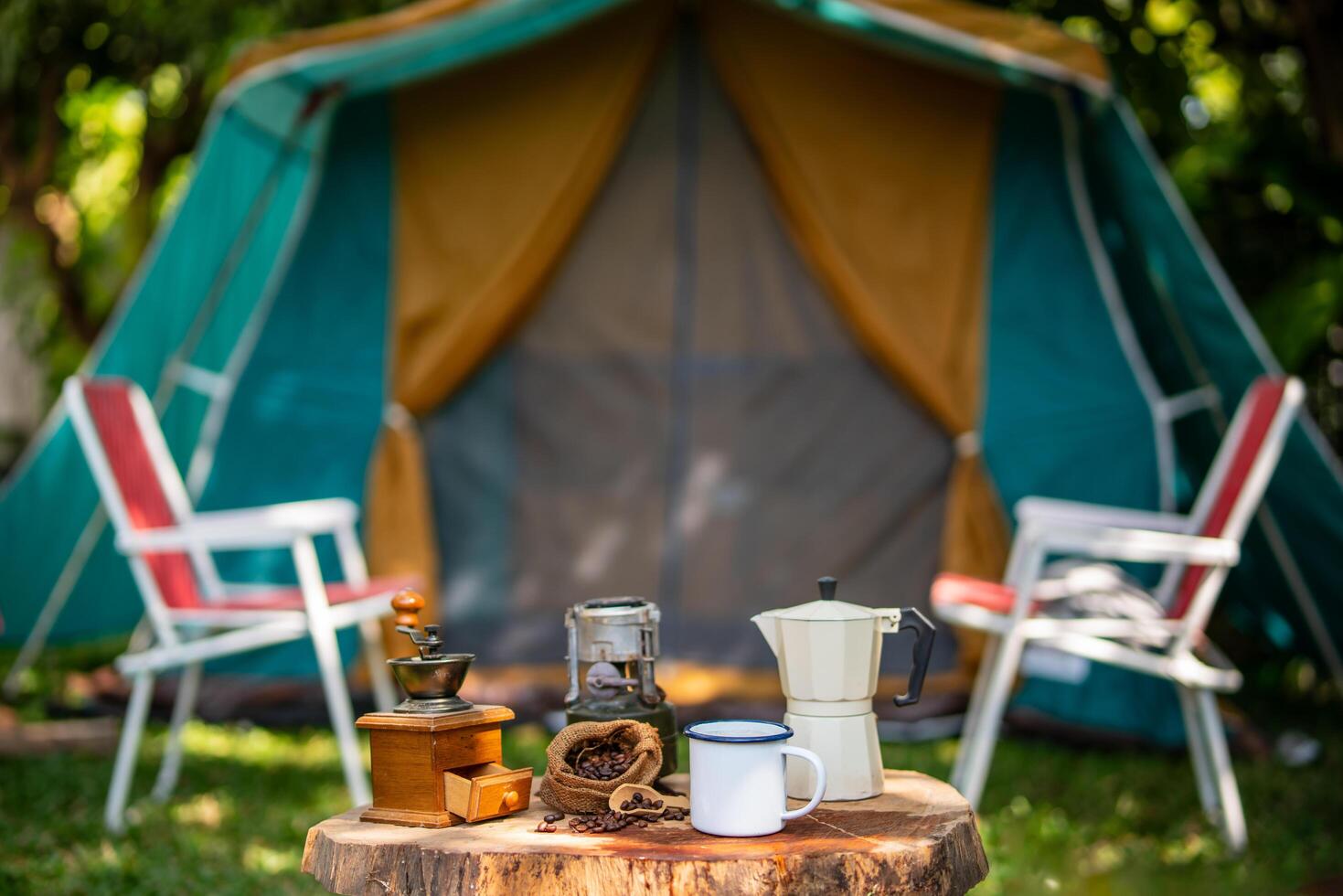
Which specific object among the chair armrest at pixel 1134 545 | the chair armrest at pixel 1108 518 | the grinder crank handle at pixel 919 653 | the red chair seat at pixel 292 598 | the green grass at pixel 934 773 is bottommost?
the green grass at pixel 934 773

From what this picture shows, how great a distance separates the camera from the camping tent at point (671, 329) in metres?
3.85

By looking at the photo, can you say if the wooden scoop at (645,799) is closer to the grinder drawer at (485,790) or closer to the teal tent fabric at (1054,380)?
the grinder drawer at (485,790)

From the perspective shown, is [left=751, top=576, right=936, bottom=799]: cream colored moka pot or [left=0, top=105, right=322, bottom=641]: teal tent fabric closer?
[left=751, top=576, right=936, bottom=799]: cream colored moka pot

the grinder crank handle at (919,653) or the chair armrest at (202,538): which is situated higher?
the grinder crank handle at (919,653)

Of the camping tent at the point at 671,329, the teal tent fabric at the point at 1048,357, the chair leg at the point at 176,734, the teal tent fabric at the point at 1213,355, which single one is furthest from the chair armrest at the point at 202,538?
the teal tent fabric at the point at 1213,355

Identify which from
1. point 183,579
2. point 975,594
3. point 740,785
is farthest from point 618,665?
point 183,579

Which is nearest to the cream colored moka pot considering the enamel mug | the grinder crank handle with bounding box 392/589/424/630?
the enamel mug

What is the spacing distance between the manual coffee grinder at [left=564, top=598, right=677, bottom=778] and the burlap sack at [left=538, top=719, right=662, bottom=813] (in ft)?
0.11

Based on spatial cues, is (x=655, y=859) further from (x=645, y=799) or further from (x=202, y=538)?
(x=202, y=538)

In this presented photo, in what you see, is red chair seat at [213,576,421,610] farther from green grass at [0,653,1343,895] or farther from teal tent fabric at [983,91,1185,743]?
teal tent fabric at [983,91,1185,743]

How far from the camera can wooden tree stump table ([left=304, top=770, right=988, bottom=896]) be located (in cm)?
124

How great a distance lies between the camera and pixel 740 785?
1.33m

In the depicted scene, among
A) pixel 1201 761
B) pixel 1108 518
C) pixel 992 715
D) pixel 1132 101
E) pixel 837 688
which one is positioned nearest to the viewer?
pixel 837 688

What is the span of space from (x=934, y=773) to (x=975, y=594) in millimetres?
549
